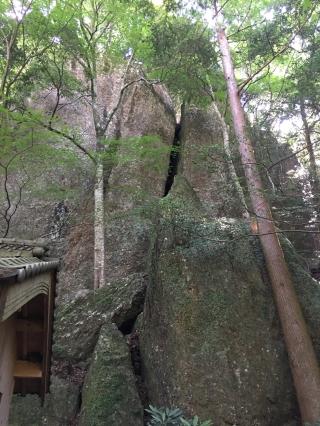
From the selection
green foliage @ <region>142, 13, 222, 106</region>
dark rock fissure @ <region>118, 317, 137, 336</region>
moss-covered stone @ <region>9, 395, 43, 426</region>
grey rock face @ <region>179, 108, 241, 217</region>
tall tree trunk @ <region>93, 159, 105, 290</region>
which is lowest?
moss-covered stone @ <region>9, 395, 43, 426</region>

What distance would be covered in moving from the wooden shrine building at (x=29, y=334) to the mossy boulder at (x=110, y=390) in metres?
1.31

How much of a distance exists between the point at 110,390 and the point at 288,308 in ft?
12.5

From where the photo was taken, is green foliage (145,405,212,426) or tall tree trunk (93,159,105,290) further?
tall tree trunk (93,159,105,290)

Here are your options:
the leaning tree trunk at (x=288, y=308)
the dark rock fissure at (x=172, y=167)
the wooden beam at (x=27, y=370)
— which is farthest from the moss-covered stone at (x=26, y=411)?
the dark rock fissure at (x=172, y=167)

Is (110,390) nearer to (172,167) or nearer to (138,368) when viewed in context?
(138,368)

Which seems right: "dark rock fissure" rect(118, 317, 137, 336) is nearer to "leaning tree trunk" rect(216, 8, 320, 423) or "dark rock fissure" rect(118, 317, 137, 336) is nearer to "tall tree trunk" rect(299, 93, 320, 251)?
"leaning tree trunk" rect(216, 8, 320, 423)

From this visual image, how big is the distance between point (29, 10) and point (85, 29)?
3080 millimetres

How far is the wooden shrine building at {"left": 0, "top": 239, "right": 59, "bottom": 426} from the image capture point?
174 inches

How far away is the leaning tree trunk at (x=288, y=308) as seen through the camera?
6.39 metres

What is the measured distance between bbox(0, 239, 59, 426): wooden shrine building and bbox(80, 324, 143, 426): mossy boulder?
1308 mm

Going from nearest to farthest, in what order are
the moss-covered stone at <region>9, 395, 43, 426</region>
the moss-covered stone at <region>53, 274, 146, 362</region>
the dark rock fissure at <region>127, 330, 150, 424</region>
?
the moss-covered stone at <region>9, 395, 43, 426</region> → the dark rock fissure at <region>127, 330, 150, 424</region> → the moss-covered stone at <region>53, 274, 146, 362</region>

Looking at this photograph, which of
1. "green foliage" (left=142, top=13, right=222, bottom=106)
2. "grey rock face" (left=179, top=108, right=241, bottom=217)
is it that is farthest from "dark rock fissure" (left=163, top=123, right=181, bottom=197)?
"green foliage" (left=142, top=13, right=222, bottom=106)

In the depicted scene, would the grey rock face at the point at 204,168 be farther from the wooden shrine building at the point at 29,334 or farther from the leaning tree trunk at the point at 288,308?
the wooden shrine building at the point at 29,334

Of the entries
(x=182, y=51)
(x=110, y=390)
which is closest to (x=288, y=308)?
(x=110, y=390)
